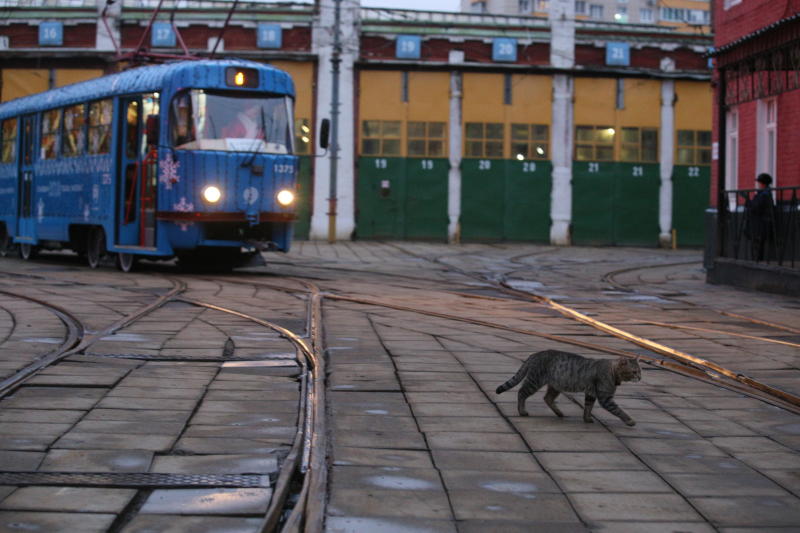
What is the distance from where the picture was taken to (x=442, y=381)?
8328 mm

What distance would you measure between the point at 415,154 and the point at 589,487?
3207 centimetres

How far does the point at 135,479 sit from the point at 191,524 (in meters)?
0.76

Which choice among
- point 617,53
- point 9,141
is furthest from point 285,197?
point 617,53

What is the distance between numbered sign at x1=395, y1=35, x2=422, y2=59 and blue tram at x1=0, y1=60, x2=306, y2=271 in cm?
1694

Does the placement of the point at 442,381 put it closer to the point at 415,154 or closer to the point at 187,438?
the point at 187,438

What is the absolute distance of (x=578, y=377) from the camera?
689cm

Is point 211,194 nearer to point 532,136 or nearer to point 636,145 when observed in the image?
point 532,136

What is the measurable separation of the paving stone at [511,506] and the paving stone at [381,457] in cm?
59

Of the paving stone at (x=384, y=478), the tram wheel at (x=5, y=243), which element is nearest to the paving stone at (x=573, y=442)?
the paving stone at (x=384, y=478)

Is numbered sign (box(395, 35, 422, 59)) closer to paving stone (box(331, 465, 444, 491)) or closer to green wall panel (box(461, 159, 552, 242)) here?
green wall panel (box(461, 159, 552, 242))

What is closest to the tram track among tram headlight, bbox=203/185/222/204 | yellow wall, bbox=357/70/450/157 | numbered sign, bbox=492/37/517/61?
tram headlight, bbox=203/185/222/204

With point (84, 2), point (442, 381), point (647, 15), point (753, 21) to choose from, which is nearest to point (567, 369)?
point (442, 381)

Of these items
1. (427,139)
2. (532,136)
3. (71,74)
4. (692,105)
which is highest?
(71,74)

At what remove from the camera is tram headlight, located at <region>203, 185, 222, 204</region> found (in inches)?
732
